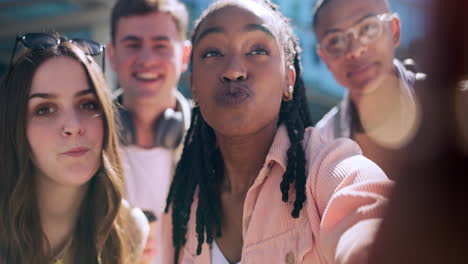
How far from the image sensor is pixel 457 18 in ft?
2.84

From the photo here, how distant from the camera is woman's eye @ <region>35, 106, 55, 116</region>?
2.47m

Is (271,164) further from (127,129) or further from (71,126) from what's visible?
(127,129)

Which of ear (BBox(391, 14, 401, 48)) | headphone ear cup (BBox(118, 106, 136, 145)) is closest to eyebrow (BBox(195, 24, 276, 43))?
ear (BBox(391, 14, 401, 48))

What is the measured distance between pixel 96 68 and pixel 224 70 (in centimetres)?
93

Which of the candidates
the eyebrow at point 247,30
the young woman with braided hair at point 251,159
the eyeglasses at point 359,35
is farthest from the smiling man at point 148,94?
the eyebrow at point 247,30

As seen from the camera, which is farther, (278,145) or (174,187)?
(174,187)

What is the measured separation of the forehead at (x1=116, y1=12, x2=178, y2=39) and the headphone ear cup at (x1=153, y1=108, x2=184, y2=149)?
2.07 feet

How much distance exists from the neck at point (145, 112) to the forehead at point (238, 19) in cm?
162

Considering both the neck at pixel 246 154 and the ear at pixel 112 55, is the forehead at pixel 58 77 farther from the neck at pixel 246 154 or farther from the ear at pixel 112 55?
the ear at pixel 112 55

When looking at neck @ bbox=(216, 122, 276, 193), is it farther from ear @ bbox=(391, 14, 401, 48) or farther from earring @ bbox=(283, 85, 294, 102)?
ear @ bbox=(391, 14, 401, 48)

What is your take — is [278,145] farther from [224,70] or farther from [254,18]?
[254,18]

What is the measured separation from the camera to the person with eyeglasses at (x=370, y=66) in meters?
3.06

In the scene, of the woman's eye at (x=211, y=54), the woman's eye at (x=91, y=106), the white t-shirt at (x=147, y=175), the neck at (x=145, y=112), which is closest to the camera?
the woman's eye at (x=211, y=54)

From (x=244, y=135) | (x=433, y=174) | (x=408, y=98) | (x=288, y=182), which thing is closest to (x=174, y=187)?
(x=244, y=135)
